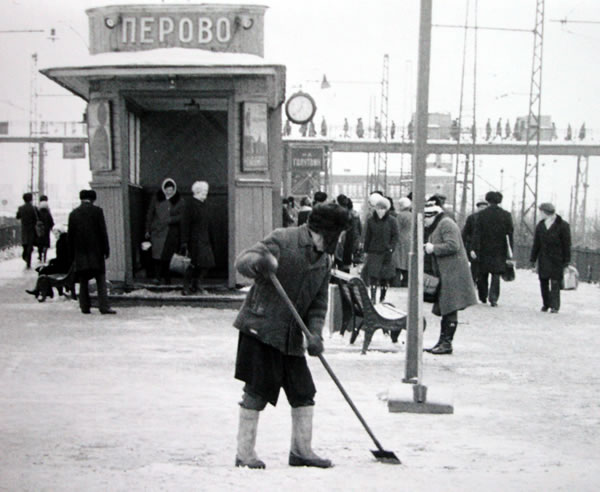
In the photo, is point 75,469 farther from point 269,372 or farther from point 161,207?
point 161,207

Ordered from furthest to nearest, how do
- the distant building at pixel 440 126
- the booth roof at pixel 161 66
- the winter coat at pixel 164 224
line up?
the distant building at pixel 440 126, the winter coat at pixel 164 224, the booth roof at pixel 161 66

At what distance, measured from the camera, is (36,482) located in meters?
5.72

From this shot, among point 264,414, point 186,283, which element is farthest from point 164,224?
point 264,414

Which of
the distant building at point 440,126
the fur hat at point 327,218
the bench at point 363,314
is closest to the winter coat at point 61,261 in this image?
the bench at point 363,314

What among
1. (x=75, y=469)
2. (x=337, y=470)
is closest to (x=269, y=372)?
(x=337, y=470)

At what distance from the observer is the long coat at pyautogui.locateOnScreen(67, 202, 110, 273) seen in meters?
14.8

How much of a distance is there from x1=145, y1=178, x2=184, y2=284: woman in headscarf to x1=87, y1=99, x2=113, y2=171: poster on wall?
94cm

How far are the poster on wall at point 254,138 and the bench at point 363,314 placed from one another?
4.10 meters

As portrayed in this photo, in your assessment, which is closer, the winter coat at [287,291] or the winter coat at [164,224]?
the winter coat at [287,291]

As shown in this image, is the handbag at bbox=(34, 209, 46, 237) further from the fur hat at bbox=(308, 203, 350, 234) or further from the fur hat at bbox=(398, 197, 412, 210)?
the fur hat at bbox=(308, 203, 350, 234)

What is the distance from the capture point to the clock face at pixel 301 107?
24062mm

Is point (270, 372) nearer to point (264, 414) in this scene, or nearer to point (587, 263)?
point (264, 414)

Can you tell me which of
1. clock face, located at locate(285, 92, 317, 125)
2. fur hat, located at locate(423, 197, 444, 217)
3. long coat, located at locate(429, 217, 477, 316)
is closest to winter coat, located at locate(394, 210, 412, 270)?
clock face, located at locate(285, 92, 317, 125)

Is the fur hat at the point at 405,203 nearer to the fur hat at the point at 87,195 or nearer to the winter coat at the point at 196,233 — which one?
the winter coat at the point at 196,233
